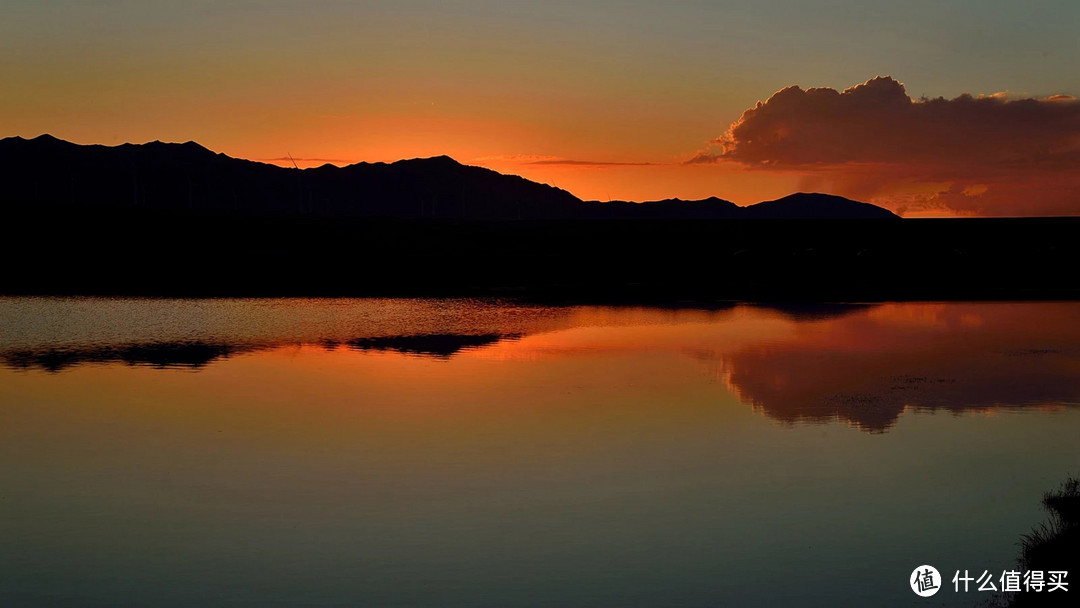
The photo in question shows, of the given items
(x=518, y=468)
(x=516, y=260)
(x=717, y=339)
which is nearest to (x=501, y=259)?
(x=516, y=260)

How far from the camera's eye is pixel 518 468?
20.1 metres

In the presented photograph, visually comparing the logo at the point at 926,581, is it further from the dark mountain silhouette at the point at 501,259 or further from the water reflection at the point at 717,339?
the dark mountain silhouette at the point at 501,259

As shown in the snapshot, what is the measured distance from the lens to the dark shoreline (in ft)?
240

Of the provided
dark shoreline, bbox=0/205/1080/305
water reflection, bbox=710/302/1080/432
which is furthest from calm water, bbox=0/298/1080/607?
dark shoreline, bbox=0/205/1080/305

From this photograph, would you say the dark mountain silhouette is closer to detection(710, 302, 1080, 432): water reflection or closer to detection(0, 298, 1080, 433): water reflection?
detection(0, 298, 1080, 433): water reflection

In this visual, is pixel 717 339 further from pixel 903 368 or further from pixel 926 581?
pixel 926 581

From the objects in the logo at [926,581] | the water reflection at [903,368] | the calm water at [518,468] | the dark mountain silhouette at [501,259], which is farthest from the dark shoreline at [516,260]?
the logo at [926,581]

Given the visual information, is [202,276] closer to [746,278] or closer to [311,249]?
[311,249]

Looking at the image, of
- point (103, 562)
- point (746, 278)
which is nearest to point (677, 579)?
point (103, 562)

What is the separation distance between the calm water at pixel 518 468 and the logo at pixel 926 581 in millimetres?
196

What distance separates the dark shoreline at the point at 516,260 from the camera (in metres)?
73.1

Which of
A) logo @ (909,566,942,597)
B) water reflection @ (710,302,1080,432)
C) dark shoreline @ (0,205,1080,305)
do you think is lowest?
logo @ (909,566,942,597)

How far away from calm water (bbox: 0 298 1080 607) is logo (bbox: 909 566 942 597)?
20 centimetres

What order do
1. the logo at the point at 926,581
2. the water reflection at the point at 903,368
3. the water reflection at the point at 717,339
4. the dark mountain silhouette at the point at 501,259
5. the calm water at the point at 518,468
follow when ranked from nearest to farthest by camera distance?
the logo at the point at 926,581, the calm water at the point at 518,468, the water reflection at the point at 903,368, the water reflection at the point at 717,339, the dark mountain silhouette at the point at 501,259
